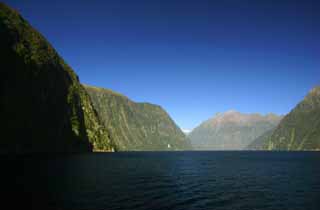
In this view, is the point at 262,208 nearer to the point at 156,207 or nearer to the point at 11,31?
the point at 156,207

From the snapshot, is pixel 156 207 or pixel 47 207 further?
pixel 156 207

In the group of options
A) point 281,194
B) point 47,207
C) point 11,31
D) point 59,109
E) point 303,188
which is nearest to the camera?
point 47,207

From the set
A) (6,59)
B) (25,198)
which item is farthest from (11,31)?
(25,198)

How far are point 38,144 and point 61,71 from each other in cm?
6218

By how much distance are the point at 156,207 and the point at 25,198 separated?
607 inches

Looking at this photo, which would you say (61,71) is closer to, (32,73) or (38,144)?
(32,73)

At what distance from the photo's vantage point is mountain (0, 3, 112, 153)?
11600cm

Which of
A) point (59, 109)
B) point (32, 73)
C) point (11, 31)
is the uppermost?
point (11, 31)

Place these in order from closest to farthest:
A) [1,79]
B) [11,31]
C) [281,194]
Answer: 1. [281,194]
2. [1,79]
3. [11,31]

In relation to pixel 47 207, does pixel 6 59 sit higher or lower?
higher

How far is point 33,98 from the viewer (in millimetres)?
135000

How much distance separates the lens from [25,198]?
30.2 metres

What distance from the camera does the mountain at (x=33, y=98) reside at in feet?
381

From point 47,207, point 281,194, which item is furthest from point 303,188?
point 47,207
